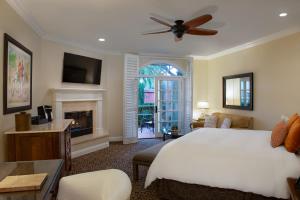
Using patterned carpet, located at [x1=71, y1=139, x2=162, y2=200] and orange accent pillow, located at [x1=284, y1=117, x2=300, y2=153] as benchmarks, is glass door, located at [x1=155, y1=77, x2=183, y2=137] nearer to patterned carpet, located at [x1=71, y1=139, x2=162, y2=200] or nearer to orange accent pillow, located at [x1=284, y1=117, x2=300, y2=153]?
patterned carpet, located at [x1=71, y1=139, x2=162, y2=200]

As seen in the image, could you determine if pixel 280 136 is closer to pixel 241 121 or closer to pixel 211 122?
pixel 241 121

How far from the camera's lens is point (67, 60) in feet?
16.2

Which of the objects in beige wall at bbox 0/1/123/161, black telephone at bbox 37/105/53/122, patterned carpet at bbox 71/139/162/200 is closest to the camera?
beige wall at bbox 0/1/123/161

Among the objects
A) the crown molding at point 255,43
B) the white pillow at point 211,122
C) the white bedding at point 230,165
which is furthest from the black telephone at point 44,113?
the crown molding at point 255,43

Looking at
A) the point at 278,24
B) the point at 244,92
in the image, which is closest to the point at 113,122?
the point at 244,92

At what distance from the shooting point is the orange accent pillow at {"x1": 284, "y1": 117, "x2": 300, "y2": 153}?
244 centimetres

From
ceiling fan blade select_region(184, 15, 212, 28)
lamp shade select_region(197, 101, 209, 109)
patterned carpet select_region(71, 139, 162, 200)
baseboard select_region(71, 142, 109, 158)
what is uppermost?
ceiling fan blade select_region(184, 15, 212, 28)

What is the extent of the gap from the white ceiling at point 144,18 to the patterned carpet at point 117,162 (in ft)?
8.58

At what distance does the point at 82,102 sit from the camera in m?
5.41

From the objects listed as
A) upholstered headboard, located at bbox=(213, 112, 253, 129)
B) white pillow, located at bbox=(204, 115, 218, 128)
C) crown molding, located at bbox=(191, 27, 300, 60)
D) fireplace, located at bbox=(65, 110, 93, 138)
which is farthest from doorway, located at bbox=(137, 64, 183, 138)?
upholstered headboard, located at bbox=(213, 112, 253, 129)

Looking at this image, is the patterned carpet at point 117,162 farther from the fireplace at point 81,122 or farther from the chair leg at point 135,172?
the fireplace at point 81,122

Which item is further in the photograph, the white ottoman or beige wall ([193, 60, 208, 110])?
beige wall ([193, 60, 208, 110])

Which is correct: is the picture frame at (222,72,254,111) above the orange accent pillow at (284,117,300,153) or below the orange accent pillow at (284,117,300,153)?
above

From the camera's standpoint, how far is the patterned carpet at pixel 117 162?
3066 mm
